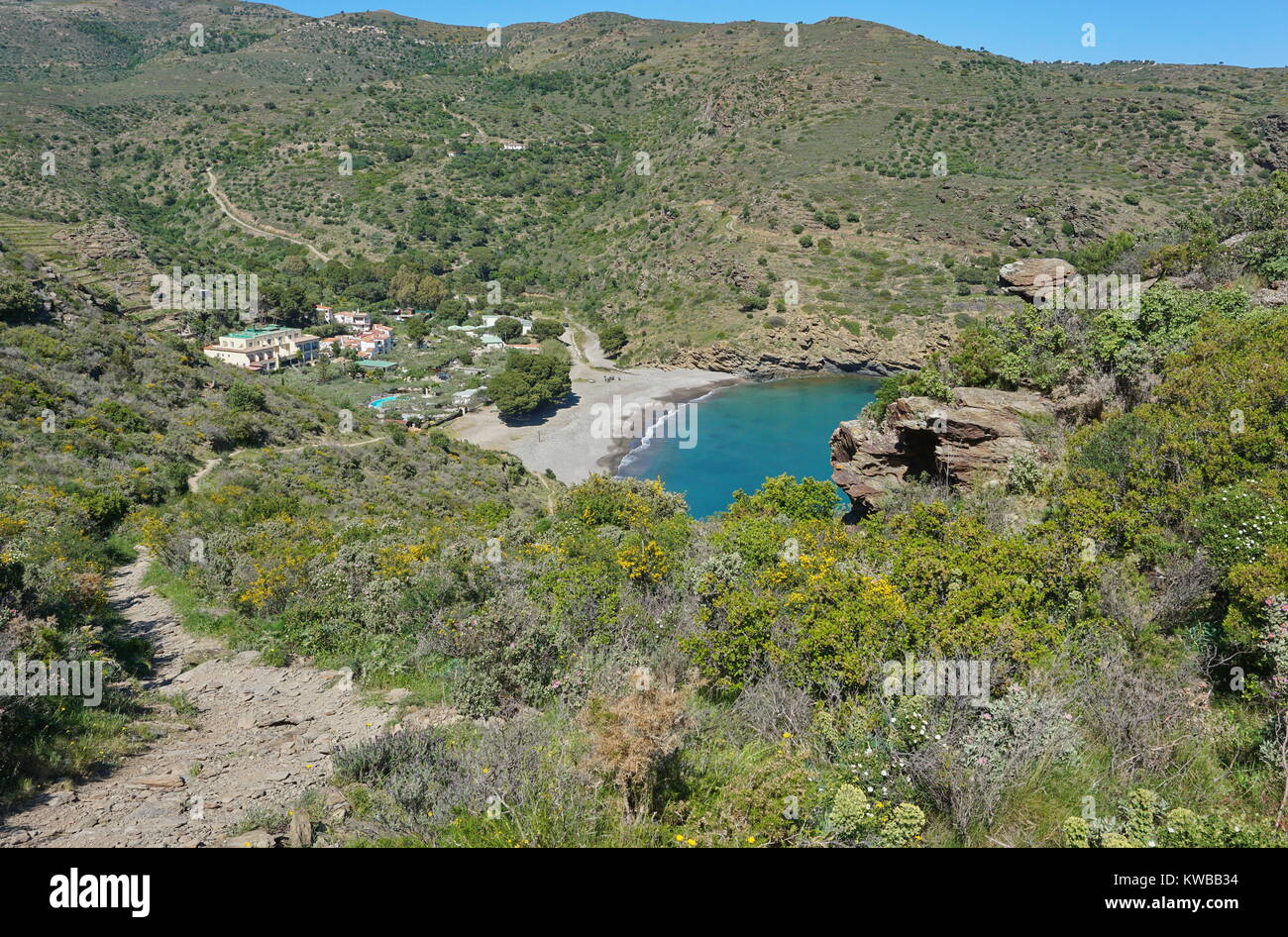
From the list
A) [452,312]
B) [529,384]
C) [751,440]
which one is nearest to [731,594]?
[751,440]

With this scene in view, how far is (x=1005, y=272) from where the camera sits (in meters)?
18.8

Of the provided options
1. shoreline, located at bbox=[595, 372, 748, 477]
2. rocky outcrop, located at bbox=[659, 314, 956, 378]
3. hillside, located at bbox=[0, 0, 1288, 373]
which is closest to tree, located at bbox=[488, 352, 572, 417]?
shoreline, located at bbox=[595, 372, 748, 477]

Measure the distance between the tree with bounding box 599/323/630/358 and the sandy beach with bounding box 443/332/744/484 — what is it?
3.93 feet

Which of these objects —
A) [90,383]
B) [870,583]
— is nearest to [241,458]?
[90,383]

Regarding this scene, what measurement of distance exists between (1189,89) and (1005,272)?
83009 millimetres

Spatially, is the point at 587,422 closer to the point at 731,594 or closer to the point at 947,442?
the point at 947,442

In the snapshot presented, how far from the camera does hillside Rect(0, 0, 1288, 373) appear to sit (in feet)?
182

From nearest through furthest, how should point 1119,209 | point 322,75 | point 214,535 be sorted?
point 214,535 < point 1119,209 < point 322,75

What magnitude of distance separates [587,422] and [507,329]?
20504 mm

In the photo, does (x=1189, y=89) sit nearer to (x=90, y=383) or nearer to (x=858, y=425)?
(x=858, y=425)

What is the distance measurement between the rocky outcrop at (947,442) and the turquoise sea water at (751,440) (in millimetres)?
16733

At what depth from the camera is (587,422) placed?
4569 cm

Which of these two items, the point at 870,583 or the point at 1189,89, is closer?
the point at 870,583

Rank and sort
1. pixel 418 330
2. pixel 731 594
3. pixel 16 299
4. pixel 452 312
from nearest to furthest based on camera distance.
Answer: pixel 731 594 < pixel 16 299 < pixel 418 330 < pixel 452 312
